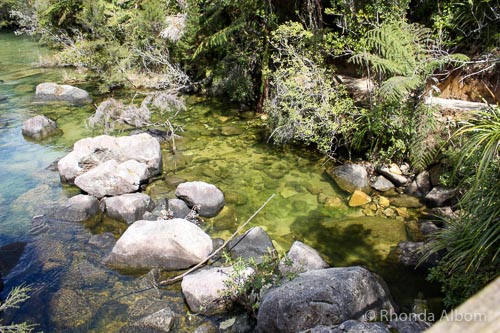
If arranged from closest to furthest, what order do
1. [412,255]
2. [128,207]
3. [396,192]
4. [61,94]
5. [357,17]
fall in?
[412,255]
[128,207]
[396,192]
[357,17]
[61,94]

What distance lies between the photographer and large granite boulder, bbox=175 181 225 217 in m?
6.14

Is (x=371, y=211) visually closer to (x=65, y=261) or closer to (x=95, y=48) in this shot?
(x=65, y=261)

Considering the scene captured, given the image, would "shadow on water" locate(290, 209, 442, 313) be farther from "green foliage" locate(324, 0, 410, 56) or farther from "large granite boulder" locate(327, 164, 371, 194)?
"green foliage" locate(324, 0, 410, 56)

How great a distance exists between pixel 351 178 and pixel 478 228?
335cm

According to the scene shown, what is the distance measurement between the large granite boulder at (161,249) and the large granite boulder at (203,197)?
40.1 inches

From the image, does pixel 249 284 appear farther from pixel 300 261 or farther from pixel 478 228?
pixel 478 228

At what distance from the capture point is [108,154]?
24.4ft

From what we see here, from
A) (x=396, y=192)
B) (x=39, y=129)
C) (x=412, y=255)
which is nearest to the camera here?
(x=412, y=255)

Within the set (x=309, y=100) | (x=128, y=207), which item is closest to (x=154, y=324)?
(x=128, y=207)

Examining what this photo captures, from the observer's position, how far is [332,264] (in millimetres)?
4965

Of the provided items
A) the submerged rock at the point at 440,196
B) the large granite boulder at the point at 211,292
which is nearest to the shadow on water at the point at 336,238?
the submerged rock at the point at 440,196

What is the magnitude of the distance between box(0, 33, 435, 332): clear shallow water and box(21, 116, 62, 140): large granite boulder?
0.30m

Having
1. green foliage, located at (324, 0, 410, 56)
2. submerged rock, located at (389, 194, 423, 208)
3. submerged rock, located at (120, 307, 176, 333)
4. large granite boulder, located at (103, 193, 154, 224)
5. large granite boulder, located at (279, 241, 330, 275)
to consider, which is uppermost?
green foliage, located at (324, 0, 410, 56)

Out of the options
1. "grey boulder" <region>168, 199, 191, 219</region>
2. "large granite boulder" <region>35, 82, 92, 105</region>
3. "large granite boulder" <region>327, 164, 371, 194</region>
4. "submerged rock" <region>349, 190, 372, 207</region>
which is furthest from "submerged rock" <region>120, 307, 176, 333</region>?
"large granite boulder" <region>35, 82, 92, 105</region>
